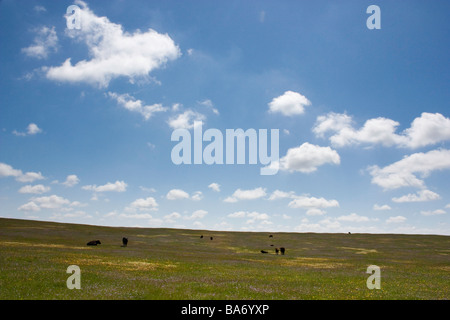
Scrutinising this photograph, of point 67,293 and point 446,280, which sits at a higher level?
point 67,293

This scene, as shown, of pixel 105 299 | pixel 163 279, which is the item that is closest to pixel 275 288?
pixel 163 279

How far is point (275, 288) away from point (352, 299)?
17.9ft
